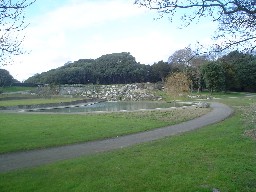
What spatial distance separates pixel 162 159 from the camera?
1194 cm

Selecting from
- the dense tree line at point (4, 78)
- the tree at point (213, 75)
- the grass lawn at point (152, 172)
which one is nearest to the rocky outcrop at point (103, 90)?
the dense tree line at point (4, 78)

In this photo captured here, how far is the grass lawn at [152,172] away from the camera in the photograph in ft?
29.5

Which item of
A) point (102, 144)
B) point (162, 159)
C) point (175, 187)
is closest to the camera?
point (175, 187)

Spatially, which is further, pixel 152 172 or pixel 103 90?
pixel 103 90

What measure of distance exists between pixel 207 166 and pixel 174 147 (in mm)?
3214

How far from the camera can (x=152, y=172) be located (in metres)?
10.3

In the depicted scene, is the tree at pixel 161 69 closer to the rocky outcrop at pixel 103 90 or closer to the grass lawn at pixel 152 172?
the rocky outcrop at pixel 103 90

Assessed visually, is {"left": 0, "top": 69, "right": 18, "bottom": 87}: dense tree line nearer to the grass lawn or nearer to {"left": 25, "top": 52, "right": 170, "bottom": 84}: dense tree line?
{"left": 25, "top": 52, "right": 170, "bottom": 84}: dense tree line

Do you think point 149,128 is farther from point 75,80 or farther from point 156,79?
point 75,80

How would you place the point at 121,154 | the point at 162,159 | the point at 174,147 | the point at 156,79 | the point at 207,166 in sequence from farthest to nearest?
the point at 156,79, the point at 174,147, the point at 121,154, the point at 162,159, the point at 207,166

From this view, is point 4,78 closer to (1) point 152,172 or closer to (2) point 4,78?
(2) point 4,78

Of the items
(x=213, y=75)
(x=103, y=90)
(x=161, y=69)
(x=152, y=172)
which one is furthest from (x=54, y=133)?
(x=161, y=69)

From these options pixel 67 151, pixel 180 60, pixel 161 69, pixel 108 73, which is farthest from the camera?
pixel 108 73

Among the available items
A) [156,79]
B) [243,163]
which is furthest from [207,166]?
[156,79]
